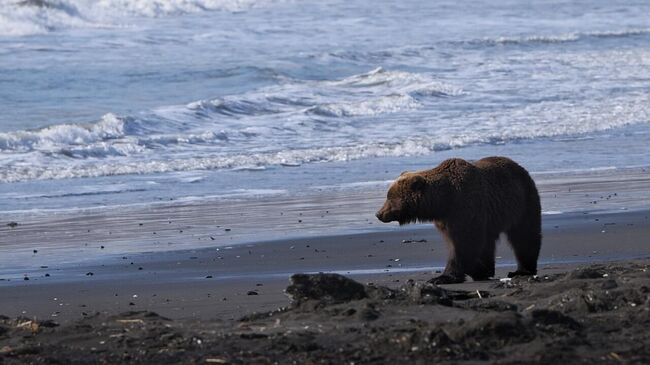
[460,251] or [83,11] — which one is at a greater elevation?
[83,11]

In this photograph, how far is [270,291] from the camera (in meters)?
8.80

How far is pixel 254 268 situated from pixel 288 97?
1561cm

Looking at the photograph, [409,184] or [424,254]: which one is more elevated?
[409,184]

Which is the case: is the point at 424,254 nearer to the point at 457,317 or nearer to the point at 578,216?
the point at 578,216

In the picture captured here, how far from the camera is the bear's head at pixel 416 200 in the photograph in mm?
9445

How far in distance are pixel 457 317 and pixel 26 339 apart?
2163mm

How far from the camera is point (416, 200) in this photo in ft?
31.2

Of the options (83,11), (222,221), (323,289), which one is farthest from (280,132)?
(83,11)

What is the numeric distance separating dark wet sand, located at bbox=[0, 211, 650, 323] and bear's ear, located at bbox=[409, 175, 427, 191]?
616 mm

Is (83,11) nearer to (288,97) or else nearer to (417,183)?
(288,97)

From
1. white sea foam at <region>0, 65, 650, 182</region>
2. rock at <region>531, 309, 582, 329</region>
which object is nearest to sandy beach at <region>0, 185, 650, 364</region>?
rock at <region>531, 309, 582, 329</region>

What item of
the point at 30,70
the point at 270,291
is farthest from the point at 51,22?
the point at 270,291

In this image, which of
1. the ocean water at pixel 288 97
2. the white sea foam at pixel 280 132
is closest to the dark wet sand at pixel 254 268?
the ocean water at pixel 288 97

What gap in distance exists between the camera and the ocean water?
16766 millimetres
